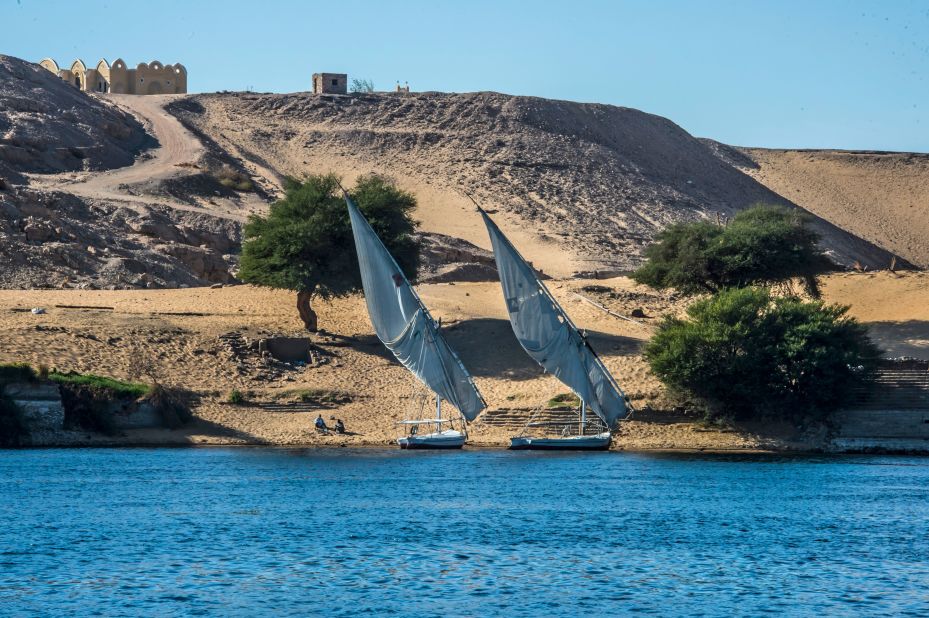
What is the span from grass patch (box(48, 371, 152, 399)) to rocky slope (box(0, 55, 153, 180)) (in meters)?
33.4

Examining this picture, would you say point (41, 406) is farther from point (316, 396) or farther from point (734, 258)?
point (734, 258)

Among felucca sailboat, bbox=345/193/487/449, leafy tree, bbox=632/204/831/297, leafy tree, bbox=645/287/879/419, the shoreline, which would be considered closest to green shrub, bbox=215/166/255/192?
leafy tree, bbox=632/204/831/297

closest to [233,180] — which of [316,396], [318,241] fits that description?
[318,241]

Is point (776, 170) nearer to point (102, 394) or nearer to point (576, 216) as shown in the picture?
point (576, 216)

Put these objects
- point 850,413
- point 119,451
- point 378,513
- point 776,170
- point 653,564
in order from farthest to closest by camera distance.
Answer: point 776,170, point 850,413, point 119,451, point 378,513, point 653,564

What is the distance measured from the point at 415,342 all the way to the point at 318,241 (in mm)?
8798

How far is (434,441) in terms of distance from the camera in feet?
128

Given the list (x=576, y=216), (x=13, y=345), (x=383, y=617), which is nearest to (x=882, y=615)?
(x=383, y=617)

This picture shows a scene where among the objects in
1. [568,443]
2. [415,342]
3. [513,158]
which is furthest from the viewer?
[513,158]

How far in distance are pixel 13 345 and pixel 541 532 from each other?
21.5 meters

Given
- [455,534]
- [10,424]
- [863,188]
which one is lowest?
[455,534]

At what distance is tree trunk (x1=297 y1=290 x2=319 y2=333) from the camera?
48188mm

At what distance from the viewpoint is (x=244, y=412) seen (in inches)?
1631

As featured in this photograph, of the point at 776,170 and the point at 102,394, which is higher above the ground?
the point at 776,170
